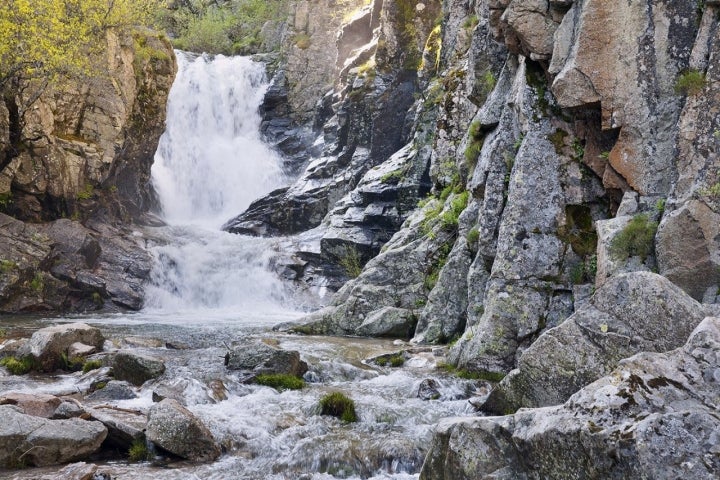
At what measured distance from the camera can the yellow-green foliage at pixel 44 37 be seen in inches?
922

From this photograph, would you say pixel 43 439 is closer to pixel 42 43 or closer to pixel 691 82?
pixel 691 82

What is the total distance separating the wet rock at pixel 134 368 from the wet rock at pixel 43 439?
137 inches

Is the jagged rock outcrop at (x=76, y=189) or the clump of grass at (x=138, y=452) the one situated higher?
the jagged rock outcrop at (x=76, y=189)

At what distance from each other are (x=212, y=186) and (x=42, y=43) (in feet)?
66.5

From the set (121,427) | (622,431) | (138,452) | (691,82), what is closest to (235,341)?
(121,427)

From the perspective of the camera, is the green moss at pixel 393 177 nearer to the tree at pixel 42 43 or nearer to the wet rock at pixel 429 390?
the tree at pixel 42 43

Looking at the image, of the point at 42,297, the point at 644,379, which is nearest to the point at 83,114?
the point at 42,297

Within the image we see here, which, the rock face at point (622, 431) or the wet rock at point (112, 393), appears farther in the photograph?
the wet rock at point (112, 393)

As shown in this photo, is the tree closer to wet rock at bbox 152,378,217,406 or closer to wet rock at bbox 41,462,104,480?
wet rock at bbox 152,378,217,406

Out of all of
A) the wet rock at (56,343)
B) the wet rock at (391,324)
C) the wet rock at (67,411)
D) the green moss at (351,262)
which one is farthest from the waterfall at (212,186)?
the wet rock at (67,411)

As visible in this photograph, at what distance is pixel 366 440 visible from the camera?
905cm

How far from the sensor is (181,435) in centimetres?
837

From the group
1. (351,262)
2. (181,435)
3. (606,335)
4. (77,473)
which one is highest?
(351,262)

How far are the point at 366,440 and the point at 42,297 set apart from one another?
21.0 metres
